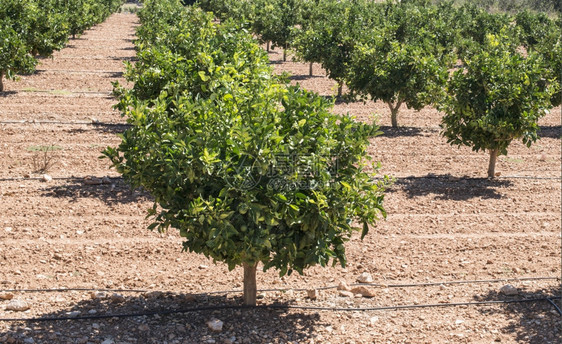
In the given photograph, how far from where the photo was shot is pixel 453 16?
33.7 metres

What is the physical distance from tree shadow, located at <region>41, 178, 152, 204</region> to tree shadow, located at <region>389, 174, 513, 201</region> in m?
4.15

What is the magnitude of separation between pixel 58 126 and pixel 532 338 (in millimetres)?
11157

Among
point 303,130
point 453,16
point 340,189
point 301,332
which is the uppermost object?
point 453,16

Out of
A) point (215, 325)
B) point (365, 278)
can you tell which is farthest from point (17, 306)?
point (365, 278)

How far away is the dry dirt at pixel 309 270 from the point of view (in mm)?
6316

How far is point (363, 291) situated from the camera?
7.14 m

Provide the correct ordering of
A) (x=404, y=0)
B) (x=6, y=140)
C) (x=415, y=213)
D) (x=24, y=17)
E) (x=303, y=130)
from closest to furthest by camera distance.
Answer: (x=303, y=130), (x=415, y=213), (x=6, y=140), (x=24, y=17), (x=404, y=0)

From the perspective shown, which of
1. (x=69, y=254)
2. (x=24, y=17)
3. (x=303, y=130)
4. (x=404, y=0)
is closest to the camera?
(x=303, y=130)

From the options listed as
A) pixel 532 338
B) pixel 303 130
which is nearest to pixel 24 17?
pixel 303 130

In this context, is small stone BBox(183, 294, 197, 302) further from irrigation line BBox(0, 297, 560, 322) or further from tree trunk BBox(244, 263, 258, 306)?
tree trunk BBox(244, 263, 258, 306)

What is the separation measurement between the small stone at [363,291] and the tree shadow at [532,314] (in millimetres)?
1103

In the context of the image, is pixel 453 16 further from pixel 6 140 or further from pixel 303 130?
pixel 303 130

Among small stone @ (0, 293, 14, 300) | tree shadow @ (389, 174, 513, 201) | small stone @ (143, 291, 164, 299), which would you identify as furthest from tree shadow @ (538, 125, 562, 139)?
small stone @ (0, 293, 14, 300)

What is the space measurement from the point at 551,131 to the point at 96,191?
11.1 meters
